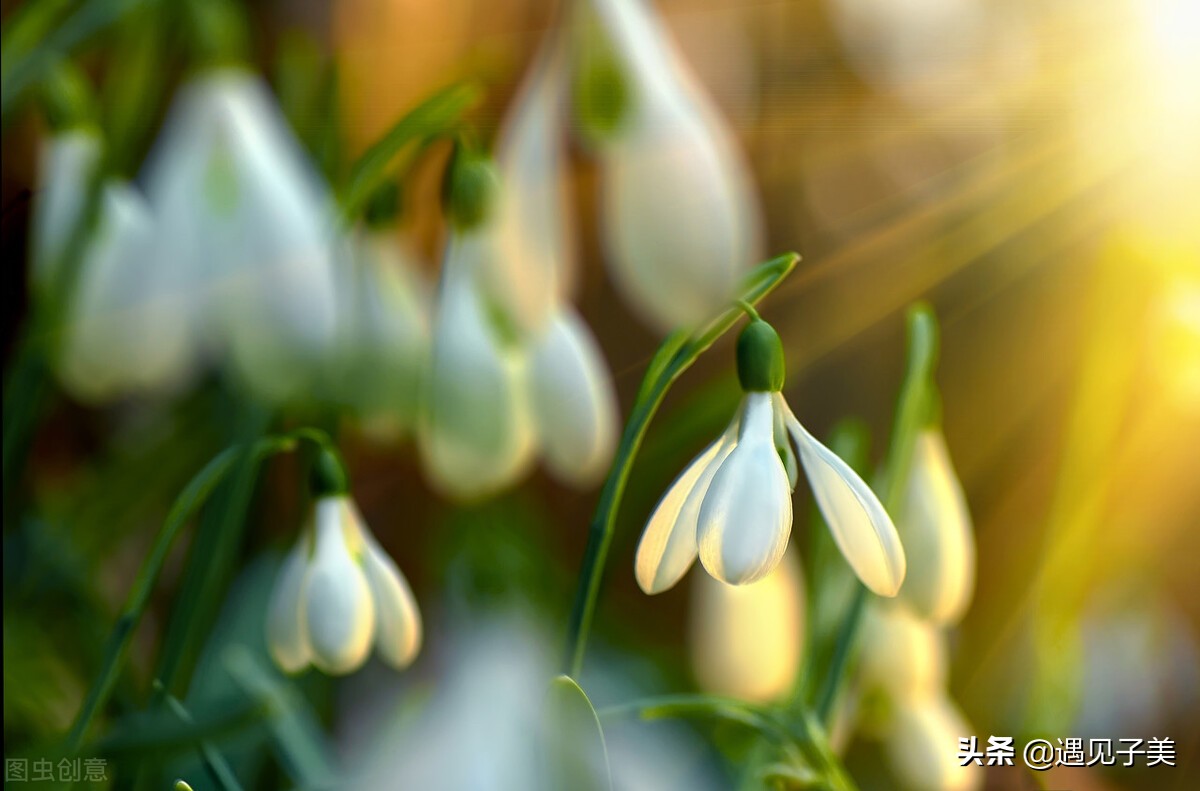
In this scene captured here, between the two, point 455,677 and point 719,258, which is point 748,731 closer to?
point 455,677

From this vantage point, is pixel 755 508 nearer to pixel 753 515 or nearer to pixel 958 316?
pixel 753 515

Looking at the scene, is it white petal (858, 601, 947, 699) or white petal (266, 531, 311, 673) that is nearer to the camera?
white petal (266, 531, 311, 673)

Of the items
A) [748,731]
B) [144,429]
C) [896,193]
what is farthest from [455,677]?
[896,193]

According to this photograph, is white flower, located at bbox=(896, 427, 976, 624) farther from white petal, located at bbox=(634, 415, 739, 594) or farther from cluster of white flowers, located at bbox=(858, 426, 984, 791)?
white petal, located at bbox=(634, 415, 739, 594)

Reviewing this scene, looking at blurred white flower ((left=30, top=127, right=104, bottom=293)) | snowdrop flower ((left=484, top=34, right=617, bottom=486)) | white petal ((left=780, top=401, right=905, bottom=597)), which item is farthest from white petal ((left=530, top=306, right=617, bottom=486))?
blurred white flower ((left=30, top=127, right=104, bottom=293))

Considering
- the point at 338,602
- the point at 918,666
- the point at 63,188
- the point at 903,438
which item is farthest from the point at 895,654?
the point at 63,188

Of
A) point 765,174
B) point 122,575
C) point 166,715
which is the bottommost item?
point 166,715
